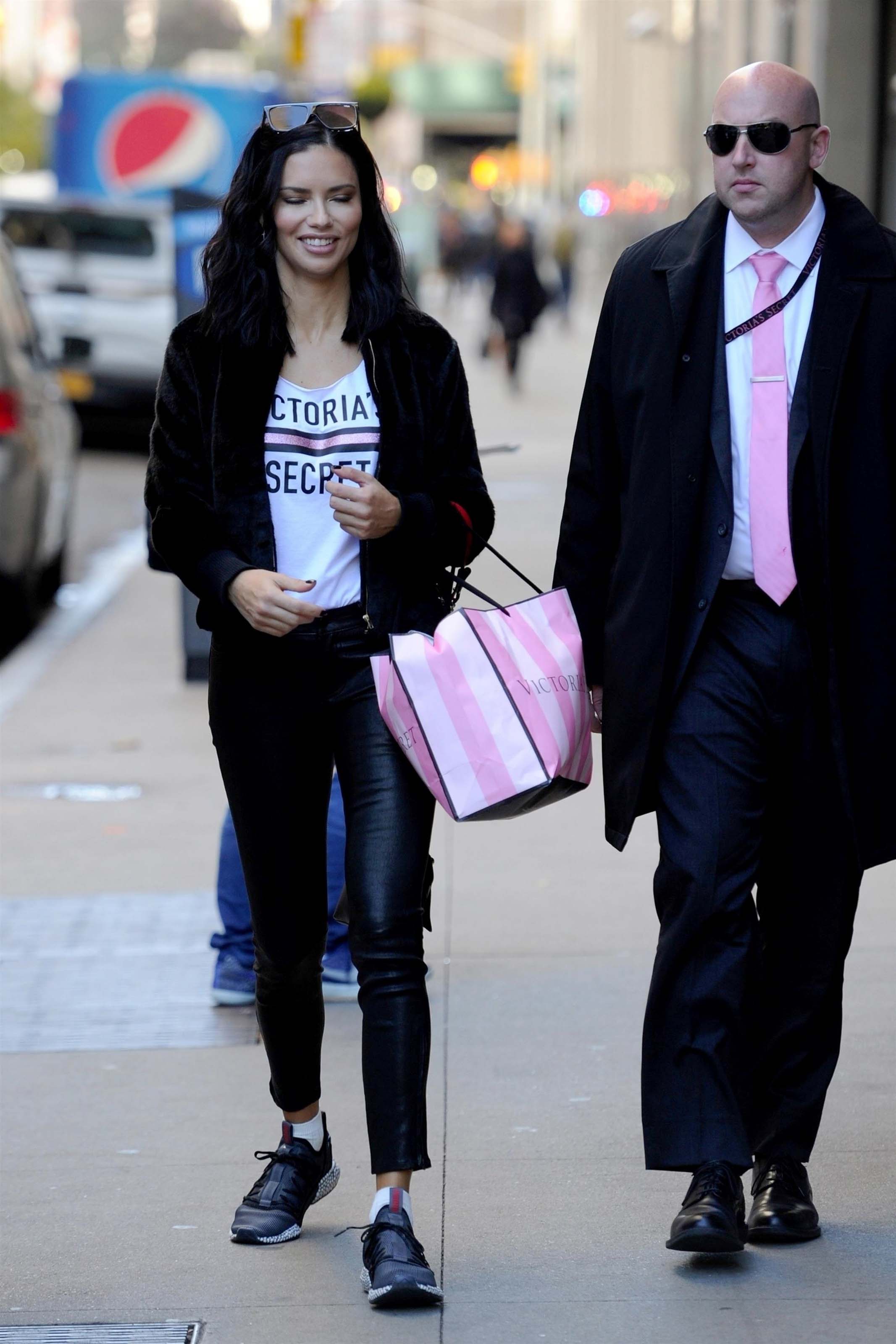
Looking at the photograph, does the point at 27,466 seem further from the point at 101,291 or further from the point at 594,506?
the point at 101,291

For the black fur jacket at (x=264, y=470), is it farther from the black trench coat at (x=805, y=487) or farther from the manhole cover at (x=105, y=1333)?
the manhole cover at (x=105, y=1333)

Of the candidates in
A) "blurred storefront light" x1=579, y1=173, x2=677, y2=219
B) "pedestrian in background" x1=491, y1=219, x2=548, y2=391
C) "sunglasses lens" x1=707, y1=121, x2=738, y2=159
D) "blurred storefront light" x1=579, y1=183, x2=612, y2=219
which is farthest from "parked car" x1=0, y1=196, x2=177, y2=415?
"blurred storefront light" x1=579, y1=183, x2=612, y2=219

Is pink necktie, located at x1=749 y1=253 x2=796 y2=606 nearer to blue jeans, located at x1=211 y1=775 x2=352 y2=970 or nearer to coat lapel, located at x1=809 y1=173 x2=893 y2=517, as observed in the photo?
coat lapel, located at x1=809 y1=173 x2=893 y2=517

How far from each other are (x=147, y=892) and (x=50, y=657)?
4161mm

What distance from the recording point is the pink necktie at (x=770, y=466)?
3789mm

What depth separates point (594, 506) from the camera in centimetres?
404

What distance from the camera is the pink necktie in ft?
12.4

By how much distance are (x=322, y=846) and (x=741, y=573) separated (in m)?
0.89

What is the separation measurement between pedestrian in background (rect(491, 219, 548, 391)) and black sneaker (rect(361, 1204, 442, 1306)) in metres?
20.1

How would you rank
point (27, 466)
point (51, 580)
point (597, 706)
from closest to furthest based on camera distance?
1. point (597, 706)
2. point (27, 466)
3. point (51, 580)

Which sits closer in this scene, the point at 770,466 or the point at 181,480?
the point at 770,466

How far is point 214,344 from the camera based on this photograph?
12.7ft

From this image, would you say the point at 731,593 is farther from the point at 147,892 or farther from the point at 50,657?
the point at 50,657

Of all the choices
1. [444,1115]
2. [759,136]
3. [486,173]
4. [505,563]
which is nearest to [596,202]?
[444,1115]
